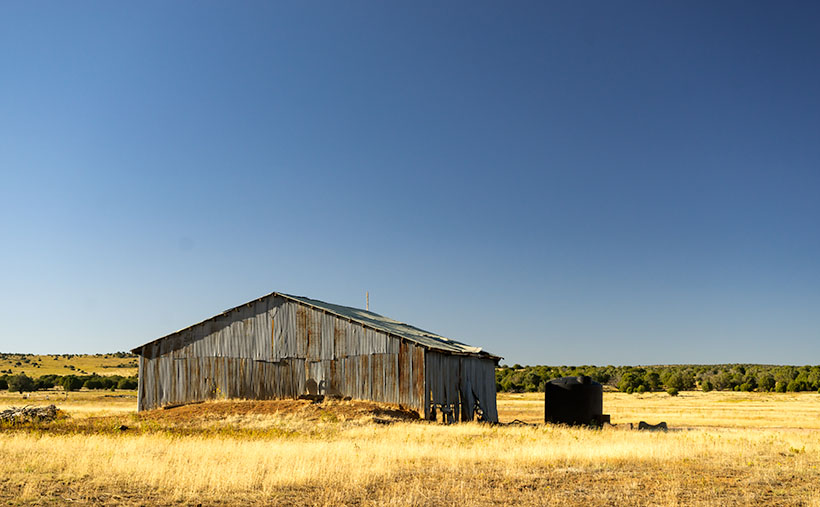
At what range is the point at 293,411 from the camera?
2975 cm

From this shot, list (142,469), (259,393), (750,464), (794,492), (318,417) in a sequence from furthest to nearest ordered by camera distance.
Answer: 1. (259,393)
2. (318,417)
3. (750,464)
4. (142,469)
5. (794,492)

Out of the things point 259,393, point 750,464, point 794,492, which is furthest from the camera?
point 259,393

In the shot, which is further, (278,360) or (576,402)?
(278,360)

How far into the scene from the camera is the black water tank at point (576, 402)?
100 feet

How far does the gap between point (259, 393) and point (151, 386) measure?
6.34 m

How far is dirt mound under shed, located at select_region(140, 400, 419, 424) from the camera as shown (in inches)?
1131

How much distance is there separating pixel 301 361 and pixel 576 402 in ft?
41.0

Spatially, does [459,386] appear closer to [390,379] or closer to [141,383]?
[390,379]

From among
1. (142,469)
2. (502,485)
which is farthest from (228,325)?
(502,485)

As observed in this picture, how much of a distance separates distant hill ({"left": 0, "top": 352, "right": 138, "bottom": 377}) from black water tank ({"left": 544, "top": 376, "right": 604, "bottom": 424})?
85247 mm

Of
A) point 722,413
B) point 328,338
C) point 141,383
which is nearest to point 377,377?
point 328,338

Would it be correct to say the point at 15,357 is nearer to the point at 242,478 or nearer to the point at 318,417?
the point at 318,417

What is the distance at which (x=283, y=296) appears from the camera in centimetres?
3303

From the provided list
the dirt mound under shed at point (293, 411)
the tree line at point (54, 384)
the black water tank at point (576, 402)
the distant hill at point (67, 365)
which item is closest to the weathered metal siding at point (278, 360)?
the dirt mound under shed at point (293, 411)
